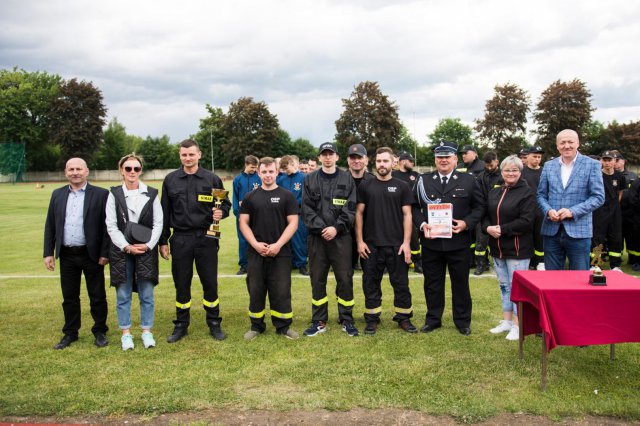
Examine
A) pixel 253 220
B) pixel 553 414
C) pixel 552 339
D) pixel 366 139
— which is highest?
pixel 366 139

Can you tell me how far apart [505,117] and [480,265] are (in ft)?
165

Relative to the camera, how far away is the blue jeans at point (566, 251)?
5668mm

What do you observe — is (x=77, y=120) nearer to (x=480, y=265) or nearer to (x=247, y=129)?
(x=247, y=129)

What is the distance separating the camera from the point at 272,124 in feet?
245

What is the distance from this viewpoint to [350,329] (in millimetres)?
5980

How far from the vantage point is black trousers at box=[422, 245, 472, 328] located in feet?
19.6

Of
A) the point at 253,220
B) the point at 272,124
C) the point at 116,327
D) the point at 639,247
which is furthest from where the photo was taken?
the point at 272,124

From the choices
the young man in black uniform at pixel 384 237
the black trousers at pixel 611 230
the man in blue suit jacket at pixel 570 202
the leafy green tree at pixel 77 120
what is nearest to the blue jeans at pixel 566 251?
the man in blue suit jacket at pixel 570 202

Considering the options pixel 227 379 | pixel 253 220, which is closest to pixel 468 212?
pixel 253 220

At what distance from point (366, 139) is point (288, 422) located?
6058cm

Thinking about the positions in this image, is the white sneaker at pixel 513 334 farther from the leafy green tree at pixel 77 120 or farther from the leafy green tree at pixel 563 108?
the leafy green tree at pixel 77 120

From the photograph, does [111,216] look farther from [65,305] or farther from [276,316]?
[276,316]

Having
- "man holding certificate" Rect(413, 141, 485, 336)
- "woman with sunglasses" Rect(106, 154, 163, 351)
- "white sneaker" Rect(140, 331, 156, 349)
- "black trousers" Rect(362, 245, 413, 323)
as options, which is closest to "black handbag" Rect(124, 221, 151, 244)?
"woman with sunglasses" Rect(106, 154, 163, 351)

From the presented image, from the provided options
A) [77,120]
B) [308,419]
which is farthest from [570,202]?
[77,120]
